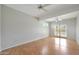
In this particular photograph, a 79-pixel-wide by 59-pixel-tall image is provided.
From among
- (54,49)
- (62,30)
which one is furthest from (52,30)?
(54,49)

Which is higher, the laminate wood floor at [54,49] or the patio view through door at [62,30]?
the patio view through door at [62,30]

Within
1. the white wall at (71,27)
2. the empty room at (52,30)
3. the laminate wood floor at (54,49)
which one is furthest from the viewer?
the white wall at (71,27)

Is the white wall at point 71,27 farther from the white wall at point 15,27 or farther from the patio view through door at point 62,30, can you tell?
the white wall at point 15,27

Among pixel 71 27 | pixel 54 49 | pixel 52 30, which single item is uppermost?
pixel 71 27

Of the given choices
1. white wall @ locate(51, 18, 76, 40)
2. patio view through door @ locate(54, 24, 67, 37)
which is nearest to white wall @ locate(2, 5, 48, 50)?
patio view through door @ locate(54, 24, 67, 37)

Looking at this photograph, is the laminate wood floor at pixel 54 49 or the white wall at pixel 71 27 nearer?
the laminate wood floor at pixel 54 49

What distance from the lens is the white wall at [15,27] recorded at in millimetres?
3311

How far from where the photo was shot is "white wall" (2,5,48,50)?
331 cm

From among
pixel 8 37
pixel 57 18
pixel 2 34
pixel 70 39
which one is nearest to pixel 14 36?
pixel 8 37

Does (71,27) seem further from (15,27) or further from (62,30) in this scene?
(15,27)

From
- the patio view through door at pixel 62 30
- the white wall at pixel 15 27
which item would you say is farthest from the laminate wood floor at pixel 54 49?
the white wall at pixel 15 27

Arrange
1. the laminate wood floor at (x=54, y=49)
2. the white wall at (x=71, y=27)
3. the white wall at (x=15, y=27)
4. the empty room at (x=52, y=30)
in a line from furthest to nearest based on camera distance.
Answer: the white wall at (x=15, y=27) < the white wall at (x=71, y=27) < the empty room at (x=52, y=30) < the laminate wood floor at (x=54, y=49)

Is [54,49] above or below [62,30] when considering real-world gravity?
below

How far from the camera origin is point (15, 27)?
12.8 feet
